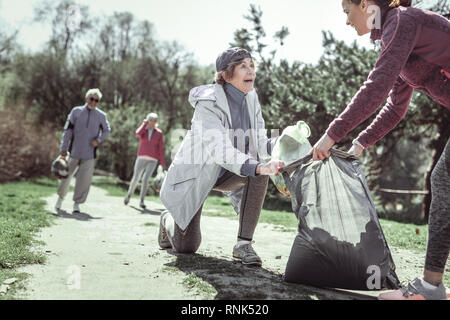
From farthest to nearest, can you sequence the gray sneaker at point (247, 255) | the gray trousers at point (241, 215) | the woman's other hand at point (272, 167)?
the gray trousers at point (241, 215)
the gray sneaker at point (247, 255)
the woman's other hand at point (272, 167)

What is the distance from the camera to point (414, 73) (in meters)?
2.61

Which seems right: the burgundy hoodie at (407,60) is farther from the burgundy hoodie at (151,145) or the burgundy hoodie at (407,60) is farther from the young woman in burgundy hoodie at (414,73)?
the burgundy hoodie at (151,145)

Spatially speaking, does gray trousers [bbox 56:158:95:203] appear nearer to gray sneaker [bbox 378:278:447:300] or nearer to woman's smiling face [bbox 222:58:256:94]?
woman's smiling face [bbox 222:58:256:94]

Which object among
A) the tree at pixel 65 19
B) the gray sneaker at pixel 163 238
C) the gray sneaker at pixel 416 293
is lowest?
the gray sneaker at pixel 163 238

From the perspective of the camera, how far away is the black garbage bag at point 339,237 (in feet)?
8.54

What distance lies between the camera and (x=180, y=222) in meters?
3.54

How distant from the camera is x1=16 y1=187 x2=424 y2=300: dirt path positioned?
2.53 m

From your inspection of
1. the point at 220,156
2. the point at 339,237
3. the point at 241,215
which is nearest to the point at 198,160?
the point at 220,156

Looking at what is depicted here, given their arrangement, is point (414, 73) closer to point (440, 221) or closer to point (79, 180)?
point (440, 221)

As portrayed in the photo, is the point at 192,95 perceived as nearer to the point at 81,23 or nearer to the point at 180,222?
the point at 180,222

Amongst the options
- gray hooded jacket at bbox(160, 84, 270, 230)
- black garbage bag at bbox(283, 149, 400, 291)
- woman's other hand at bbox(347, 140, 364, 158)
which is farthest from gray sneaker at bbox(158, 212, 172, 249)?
woman's other hand at bbox(347, 140, 364, 158)

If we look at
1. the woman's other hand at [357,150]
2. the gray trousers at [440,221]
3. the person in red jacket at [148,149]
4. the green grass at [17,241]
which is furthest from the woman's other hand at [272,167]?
the person in red jacket at [148,149]

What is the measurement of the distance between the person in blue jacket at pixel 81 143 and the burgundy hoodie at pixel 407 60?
5.78 m
